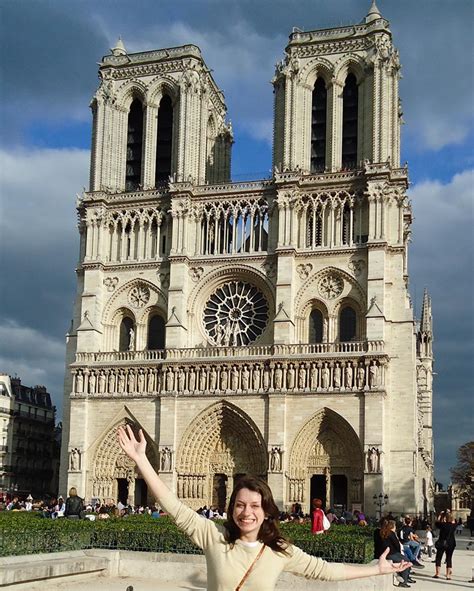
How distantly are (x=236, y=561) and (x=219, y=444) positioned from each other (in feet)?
115

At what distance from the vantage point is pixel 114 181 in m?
43.6

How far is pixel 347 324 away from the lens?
39125 mm

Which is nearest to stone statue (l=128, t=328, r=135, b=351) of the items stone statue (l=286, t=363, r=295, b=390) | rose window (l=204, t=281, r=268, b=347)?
rose window (l=204, t=281, r=268, b=347)

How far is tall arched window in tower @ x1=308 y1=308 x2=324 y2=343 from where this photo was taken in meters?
39.5

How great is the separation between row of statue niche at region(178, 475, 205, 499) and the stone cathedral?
120 millimetres

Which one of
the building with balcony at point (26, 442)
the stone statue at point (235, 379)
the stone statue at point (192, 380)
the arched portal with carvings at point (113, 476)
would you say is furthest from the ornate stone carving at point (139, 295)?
the building with balcony at point (26, 442)

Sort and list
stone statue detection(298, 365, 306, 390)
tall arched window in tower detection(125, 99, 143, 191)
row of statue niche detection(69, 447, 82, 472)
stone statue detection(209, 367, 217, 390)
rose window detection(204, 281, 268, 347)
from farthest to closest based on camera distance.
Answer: tall arched window in tower detection(125, 99, 143, 191) → rose window detection(204, 281, 268, 347) → row of statue niche detection(69, 447, 82, 472) → stone statue detection(209, 367, 217, 390) → stone statue detection(298, 365, 306, 390)

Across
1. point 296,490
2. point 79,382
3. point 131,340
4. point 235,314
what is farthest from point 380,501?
point 79,382

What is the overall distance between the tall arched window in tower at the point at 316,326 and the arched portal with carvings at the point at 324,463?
3705mm

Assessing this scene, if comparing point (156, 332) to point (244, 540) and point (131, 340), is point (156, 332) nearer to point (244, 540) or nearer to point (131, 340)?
point (131, 340)

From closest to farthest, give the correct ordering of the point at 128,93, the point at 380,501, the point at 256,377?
the point at 380,501 < the point at 256,377 < the point at 128,93

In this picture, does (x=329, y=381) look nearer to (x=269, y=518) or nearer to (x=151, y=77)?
(x=151, y=77)

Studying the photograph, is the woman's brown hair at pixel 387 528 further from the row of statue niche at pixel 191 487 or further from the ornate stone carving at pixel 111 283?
the ornate stone carving at pixel 111 283

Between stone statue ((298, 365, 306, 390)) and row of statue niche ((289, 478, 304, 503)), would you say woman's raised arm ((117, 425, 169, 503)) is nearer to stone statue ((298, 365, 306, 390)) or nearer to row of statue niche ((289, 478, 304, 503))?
stone statue ((298, 365, 306, 390))
